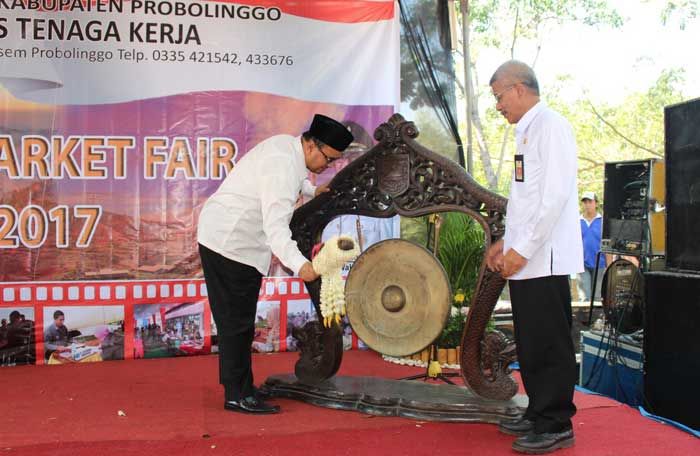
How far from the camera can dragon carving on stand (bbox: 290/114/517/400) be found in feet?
11.3

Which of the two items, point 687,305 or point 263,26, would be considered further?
point 263,26

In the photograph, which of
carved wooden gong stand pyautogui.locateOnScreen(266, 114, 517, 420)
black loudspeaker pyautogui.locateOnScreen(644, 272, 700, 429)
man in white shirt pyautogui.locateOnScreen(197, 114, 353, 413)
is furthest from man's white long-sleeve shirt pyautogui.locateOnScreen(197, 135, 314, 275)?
black loudspeaker pyautogui.locateOnScreen(644, 272, 700, 429)

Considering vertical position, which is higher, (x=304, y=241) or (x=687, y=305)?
(x=304, y=241)

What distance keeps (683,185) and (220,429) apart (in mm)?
2586

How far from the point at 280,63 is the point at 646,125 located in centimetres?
1385

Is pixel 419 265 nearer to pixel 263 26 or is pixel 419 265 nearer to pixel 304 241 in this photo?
pixel 304 241

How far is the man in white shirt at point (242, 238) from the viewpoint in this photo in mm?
3480

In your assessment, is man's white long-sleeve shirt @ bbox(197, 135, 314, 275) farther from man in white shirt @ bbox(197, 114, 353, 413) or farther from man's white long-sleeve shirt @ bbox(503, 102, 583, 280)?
man's white long-sleeve shirt @ bbox(503, 102, 583, 280)

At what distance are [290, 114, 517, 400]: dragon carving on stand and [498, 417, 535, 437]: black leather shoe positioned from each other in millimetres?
281

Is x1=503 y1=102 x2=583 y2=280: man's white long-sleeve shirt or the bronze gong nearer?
x1=503 y1=102 x2=583 y2=280: man's white long-sleeve shirt

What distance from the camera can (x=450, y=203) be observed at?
359 centimetres

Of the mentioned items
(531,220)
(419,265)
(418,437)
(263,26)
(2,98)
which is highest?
(263,26)

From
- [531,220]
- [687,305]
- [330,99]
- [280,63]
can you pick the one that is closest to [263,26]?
[280,63]

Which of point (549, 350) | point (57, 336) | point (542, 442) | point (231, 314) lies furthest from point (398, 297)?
point (57, 336)
